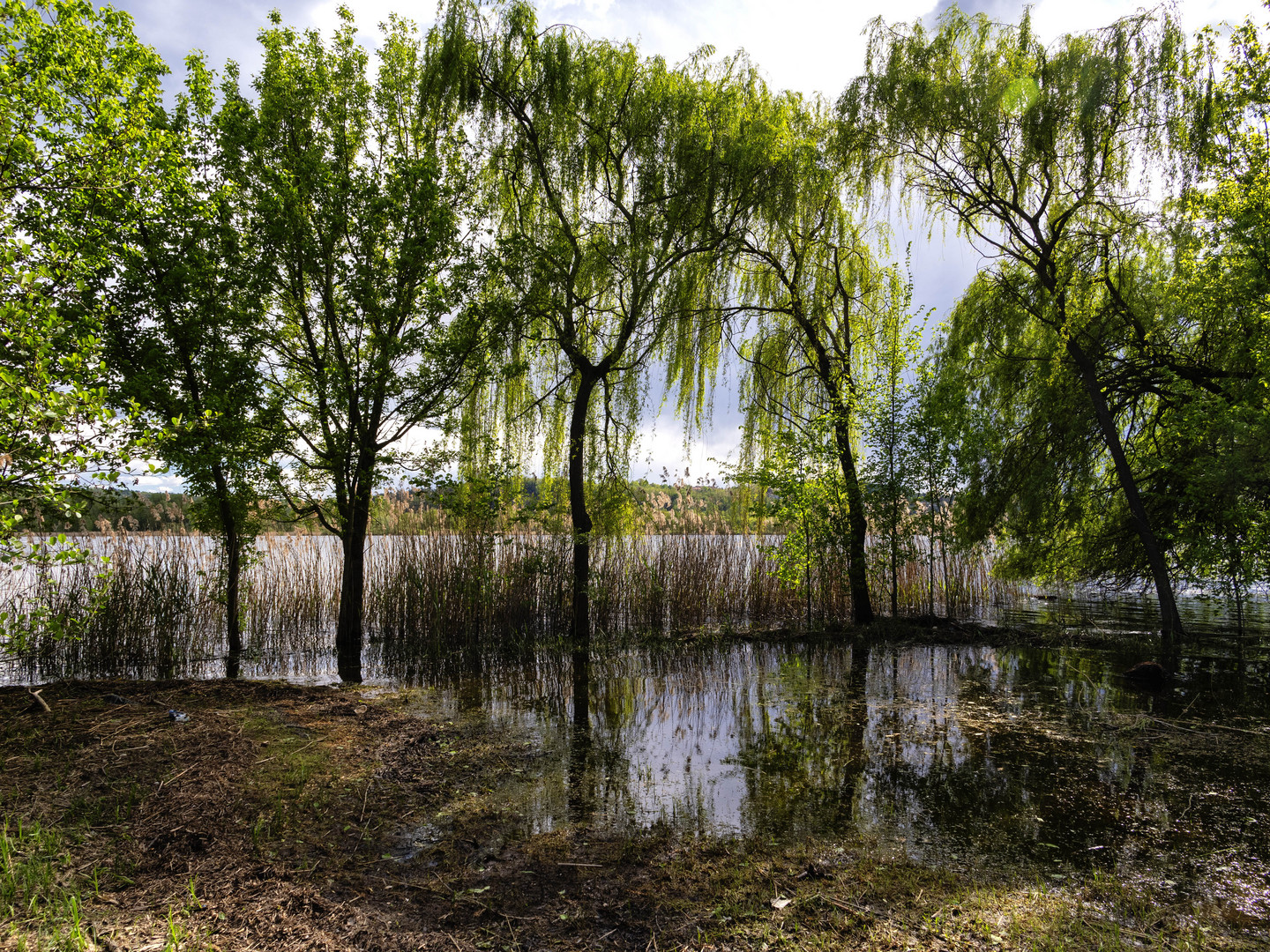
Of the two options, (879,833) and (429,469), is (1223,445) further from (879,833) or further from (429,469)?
(429,469)

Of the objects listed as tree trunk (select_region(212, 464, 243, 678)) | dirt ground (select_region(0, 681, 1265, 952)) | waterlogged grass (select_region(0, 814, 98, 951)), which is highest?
tree trunk (select_region(212, 464, 243, 678))

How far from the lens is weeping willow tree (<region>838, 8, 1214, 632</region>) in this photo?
8195 millimetres

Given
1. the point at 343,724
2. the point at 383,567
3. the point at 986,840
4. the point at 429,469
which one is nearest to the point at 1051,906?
the point at 986,840

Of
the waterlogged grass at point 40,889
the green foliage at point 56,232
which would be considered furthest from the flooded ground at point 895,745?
the green foliage at point 56,232

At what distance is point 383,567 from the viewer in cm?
888

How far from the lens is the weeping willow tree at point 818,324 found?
31.5 ft

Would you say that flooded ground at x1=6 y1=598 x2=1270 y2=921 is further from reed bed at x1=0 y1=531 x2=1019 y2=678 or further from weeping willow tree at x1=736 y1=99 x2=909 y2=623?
weeping willow tree at x1=736 y1=99 x2=909 y2=623

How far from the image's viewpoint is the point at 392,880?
278cm

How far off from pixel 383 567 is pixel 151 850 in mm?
6267

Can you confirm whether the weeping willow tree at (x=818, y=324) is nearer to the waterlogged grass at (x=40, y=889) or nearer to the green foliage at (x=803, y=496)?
the green foliage at (x=803, y=496)

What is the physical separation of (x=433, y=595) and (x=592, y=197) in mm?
5351

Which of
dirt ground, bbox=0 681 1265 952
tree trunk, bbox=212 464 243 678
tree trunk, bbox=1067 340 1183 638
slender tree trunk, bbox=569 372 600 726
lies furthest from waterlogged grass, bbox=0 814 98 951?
tree trunk, bbox=1067 340 1183 638

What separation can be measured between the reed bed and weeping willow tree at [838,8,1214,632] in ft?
11.7

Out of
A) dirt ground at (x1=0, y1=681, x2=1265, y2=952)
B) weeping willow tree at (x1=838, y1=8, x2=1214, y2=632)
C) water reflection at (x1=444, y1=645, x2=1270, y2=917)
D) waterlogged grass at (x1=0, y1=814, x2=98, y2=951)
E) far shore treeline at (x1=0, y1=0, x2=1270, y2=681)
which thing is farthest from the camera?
weeping willow tree at (x1=838, y1=8, x2=1214, y2=632)
